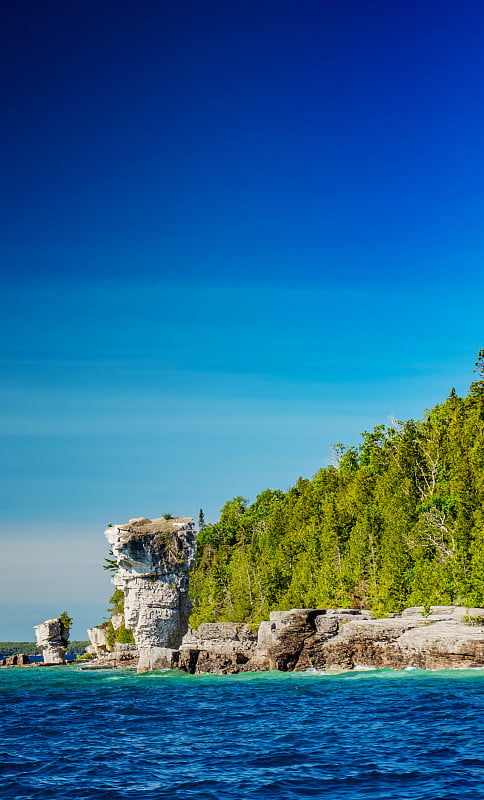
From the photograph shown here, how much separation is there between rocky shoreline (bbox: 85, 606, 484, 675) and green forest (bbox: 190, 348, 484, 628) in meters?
3.54

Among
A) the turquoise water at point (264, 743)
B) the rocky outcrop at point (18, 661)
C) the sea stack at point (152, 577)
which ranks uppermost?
the sea stack at point (152, 577)

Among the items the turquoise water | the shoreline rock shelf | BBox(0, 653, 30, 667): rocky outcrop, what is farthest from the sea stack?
BBox(0, 653, 30, 667): rocky outcrop

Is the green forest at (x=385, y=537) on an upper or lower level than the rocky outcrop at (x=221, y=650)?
upper

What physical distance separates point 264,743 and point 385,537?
3768 cm

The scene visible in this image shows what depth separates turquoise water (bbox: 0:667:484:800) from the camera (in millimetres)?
19312

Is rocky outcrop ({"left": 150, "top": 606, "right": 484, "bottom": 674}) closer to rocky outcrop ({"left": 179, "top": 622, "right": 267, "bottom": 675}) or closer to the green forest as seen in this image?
rocky outcrop ({"left": 179, "top": 622, "right": 267, "bottom": 675})

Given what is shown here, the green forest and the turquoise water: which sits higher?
the green forest

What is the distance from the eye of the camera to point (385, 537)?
6188 centimetres

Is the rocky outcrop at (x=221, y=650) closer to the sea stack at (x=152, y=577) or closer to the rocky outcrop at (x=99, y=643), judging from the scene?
the sea stack at (x=152, y=577)

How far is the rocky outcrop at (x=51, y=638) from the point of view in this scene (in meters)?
123

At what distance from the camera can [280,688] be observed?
150 ft

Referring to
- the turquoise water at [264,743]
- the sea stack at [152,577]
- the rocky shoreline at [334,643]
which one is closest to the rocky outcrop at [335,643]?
the rocky shoreline at [334,643]

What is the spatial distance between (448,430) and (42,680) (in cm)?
4799

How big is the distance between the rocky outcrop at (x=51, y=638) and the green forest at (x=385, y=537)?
40.5 metres
